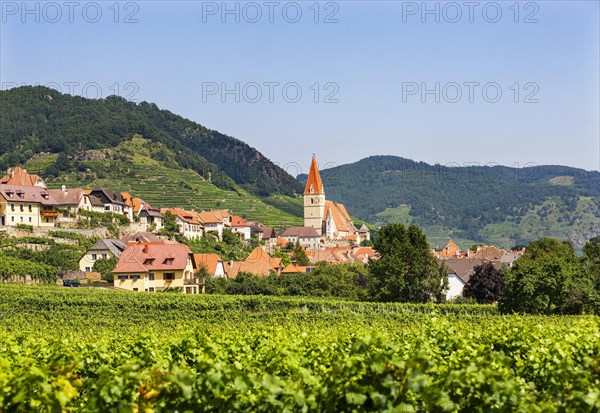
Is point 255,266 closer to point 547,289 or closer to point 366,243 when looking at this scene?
point 547,289

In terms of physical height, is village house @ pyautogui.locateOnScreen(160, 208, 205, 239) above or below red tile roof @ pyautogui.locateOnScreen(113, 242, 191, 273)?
above

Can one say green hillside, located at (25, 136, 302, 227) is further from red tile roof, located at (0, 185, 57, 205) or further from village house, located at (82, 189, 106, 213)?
red tile roof, located at (0, 185, 57, 205)

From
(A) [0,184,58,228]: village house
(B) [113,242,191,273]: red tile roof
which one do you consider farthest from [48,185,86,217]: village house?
(B) [113,242,191,273]: red tile roof

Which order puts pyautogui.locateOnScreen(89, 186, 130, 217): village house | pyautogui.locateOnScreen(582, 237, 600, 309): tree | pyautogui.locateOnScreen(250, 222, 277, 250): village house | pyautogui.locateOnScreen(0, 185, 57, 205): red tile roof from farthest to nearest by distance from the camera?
pyautogui.locateOnScreen(250, 222, 277, 250): village house < pyautogui.locateOnScreen(89, 186, 130, 217): village house < pyautogui.locateOnScreen(0, 185, 57, 205): red tile roof < pyautogui.locateOnScreen(582, 237, 600, 309): tree

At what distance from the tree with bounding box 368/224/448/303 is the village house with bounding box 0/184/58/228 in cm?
3583

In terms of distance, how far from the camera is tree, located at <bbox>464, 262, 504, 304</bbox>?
71062mm

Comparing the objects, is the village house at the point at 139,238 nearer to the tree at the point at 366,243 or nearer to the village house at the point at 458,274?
the village house at the point at 458,274

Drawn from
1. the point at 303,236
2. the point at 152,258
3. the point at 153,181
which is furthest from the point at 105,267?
the point at 153,181

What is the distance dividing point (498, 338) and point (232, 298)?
39.9m

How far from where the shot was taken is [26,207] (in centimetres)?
8100

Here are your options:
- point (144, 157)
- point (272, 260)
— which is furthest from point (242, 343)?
point (144, 157)

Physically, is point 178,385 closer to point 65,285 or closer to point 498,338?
point 498,338

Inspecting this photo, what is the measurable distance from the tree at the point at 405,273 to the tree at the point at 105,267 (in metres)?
22.5

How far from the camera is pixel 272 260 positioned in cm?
9400
